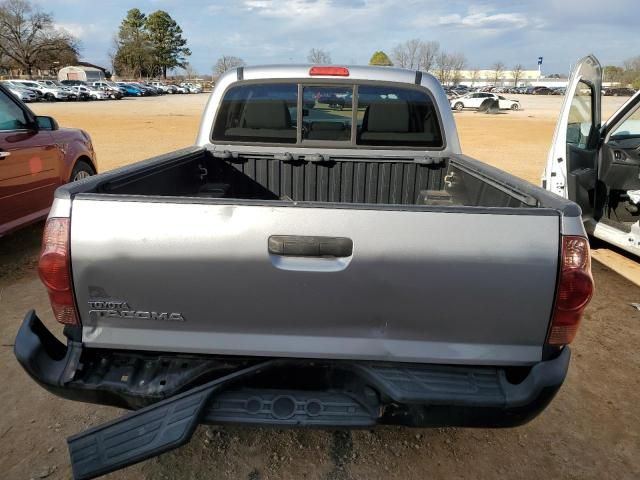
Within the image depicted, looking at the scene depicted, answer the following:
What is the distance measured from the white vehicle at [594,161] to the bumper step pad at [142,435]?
16.2 ft

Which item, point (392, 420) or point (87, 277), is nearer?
point (87, 277)

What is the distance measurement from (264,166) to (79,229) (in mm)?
2117

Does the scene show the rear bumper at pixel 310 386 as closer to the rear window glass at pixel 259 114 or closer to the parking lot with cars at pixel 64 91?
the rear window glass at pixel 259 114

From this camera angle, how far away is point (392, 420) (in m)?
2.08

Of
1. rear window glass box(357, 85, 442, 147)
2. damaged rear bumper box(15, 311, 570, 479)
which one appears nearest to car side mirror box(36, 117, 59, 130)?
rear window glass box(357, 85, 442, 147)

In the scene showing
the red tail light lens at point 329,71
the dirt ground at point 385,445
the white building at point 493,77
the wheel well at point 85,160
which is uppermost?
the white building at point 493,77

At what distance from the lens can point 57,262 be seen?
6.32 ft

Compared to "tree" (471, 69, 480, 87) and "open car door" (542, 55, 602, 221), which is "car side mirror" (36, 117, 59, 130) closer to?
"open car door" (542, 55, 602, 221)

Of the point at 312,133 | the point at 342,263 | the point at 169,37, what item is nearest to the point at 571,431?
the point at 342,263

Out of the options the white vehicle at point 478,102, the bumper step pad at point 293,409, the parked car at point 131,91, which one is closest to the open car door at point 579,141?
the bumper step pad at point 293,409

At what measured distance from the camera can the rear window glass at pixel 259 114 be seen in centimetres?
391

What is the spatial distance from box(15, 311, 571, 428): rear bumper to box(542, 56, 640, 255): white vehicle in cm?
408

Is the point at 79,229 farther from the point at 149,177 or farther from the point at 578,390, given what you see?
the point at 578,390

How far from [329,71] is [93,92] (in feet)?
176
